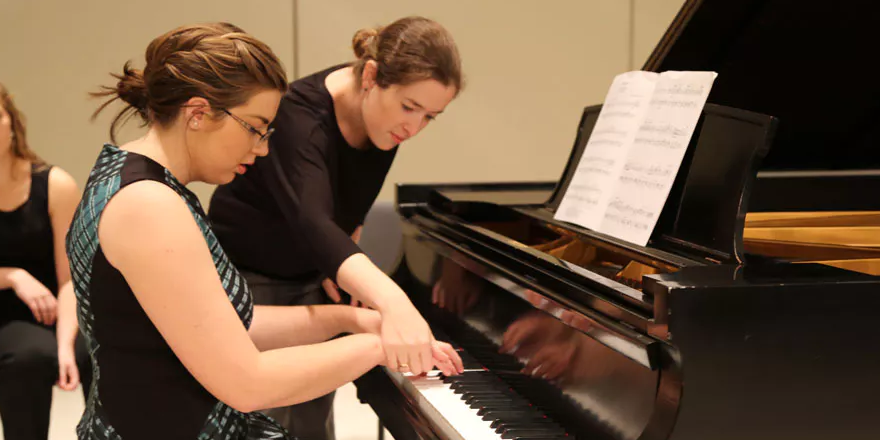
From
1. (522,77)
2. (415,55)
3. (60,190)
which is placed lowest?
(60,190)

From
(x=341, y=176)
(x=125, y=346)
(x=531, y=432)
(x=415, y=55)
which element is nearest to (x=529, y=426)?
(x=531, y=432)

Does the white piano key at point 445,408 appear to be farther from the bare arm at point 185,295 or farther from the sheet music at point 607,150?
the sheet music at point 607,150

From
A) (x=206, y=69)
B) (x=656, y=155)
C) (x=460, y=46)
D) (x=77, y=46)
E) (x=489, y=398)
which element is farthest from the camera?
(x=460, y=46)

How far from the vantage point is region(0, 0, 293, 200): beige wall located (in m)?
4.08

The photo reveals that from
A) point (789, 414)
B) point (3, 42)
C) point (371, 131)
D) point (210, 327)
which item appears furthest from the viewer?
point (3, 42)

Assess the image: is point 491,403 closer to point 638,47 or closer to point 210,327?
point 210,327

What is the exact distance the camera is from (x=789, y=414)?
1.15 metres

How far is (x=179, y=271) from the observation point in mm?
1228

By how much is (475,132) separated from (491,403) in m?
3.22

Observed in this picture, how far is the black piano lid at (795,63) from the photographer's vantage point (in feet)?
6.41

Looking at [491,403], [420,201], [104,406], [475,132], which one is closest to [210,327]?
[104,406]

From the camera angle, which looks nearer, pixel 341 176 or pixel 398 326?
pixel 398 326

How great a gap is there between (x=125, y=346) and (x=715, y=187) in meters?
1.10

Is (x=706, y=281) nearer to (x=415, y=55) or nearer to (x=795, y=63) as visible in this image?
(x=415, y=55)
